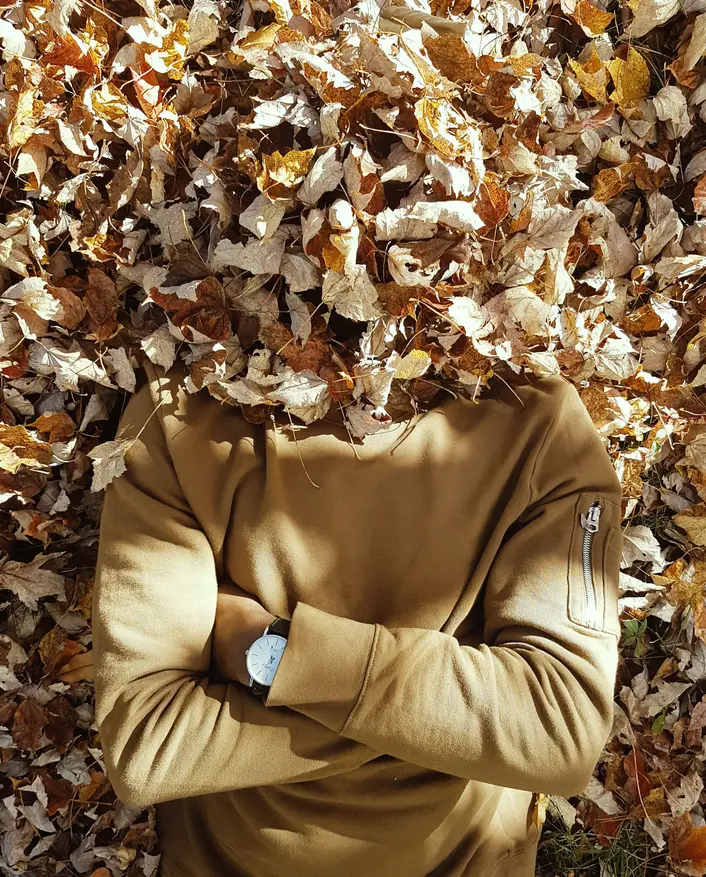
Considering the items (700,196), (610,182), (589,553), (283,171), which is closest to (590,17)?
(610,182)

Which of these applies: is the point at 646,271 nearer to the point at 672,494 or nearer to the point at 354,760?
the point at 672,494

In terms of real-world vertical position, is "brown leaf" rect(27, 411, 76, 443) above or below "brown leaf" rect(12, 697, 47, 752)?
above

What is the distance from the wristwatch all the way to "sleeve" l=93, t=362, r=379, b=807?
0.22ft

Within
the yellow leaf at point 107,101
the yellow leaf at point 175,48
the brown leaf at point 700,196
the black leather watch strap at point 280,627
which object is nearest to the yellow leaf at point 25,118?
the yellow leaf at point 107,101

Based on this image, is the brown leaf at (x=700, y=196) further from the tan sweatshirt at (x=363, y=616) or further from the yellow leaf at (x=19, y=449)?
the yellow leaf at (x=19, y=449)

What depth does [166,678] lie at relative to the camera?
1636 millimetres

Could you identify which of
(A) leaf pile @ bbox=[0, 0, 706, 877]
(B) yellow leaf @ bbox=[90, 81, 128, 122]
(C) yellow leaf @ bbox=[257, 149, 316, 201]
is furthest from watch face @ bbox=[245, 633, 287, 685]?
(B) yellow leaf @ bbox=[90, 81, 128, 122]

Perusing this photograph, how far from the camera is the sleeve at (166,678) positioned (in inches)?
62.6

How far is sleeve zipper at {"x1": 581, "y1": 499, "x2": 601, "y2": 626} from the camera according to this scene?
1.68 metres

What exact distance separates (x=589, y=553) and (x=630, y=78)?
49.0 inches

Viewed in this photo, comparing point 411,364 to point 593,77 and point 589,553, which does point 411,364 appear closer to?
point 589,553

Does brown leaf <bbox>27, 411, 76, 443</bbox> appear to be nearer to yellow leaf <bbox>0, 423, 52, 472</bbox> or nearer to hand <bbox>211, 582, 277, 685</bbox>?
yellow leaf <bbox>0, 423, 52, 472</bbox>

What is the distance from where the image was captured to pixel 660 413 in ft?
7.37

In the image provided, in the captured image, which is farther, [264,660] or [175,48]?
[175,48]
